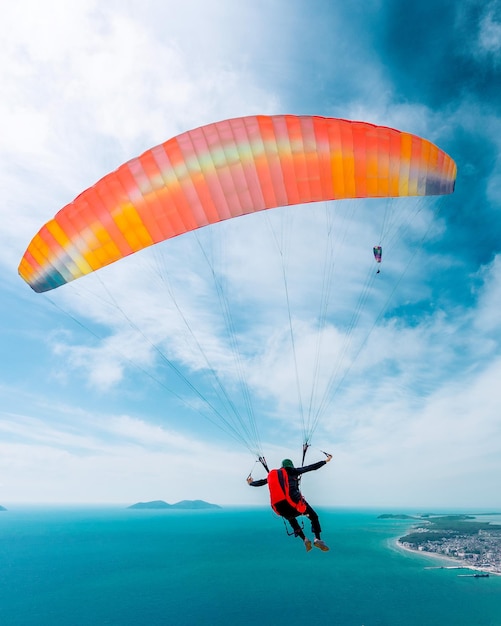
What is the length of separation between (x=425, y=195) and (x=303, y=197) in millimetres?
3041

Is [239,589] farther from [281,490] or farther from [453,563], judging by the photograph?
[281,490]

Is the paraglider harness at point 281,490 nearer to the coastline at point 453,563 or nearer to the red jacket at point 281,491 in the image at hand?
the red jacket at point 281,491

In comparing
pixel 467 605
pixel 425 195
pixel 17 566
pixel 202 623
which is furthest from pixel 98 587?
pixel 425 195

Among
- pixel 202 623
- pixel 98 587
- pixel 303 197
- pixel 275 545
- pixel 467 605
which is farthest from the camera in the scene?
pixel 275 545

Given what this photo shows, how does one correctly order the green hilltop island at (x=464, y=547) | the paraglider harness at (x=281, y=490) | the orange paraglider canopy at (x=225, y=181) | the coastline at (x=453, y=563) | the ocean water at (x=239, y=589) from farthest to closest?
1. the green hilltop island at (x=464, y=547)
2. the coastline at (x=453, y=563)
3. the ocean water at (x=239, y=589)
4. the orange paraglider canopy at (x=225, y=181)
5. the paraglider harness at (x=281, y=490)

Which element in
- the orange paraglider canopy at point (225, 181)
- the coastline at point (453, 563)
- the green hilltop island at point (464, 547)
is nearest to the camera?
the orange paraglider canopy at point (225, 181)

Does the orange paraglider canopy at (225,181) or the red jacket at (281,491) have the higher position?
the orange paraglider canopy at (225,181)

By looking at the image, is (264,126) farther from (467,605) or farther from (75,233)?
(467,605)

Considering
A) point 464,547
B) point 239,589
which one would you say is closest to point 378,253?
point 239,589

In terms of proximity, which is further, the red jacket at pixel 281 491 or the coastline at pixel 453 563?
the coastline at pixel 453 563

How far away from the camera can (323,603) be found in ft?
153

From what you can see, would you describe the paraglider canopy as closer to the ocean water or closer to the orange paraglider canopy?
the orange paraglider canopy

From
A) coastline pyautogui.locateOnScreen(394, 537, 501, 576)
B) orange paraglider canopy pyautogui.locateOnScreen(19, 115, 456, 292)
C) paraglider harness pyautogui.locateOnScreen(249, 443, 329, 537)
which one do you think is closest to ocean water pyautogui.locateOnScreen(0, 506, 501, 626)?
coastline pyautogui.locateOnScreen(394, 537, 501, 576)

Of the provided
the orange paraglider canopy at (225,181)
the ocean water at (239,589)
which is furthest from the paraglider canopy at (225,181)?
the ocean water at (239,589)
